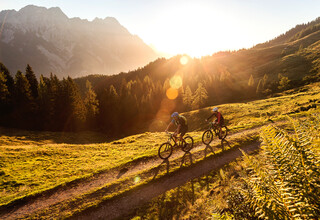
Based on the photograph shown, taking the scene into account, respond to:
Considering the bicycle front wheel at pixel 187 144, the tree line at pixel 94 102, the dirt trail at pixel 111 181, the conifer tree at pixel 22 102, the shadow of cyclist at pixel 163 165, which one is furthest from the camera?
the tree line at pixel 94 102

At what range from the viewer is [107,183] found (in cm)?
1255

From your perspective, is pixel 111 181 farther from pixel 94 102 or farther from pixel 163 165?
pixel 94 102

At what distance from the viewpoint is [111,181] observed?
12.9m

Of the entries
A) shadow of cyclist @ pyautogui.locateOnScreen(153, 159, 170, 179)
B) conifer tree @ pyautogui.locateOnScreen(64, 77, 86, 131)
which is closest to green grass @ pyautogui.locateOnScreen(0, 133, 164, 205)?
shadow of cyclist @ pyautogui.locateOnScreen(153, 159, 170, 179)

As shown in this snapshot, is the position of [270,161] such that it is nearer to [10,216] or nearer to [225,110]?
[10,216]

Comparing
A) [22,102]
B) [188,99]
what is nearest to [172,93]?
[188,99]

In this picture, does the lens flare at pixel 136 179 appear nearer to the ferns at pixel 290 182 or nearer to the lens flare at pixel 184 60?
the ferns at pixel 290 182

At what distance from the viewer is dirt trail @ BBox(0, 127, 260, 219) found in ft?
32.3

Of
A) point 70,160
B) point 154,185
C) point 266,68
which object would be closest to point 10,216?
point 154,185

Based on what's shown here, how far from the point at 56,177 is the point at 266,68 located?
195 metres

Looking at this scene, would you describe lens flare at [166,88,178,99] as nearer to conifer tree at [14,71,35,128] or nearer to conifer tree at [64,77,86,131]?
conifer tree at [64,77,86,131]

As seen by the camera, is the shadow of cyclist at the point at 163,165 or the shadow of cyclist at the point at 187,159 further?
the shadow of cyclist at the point at 187,159

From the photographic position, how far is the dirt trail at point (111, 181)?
32.3 ft

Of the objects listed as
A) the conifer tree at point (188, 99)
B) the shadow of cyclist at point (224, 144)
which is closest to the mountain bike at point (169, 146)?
the shadow of cyclist at point (224, 144)
